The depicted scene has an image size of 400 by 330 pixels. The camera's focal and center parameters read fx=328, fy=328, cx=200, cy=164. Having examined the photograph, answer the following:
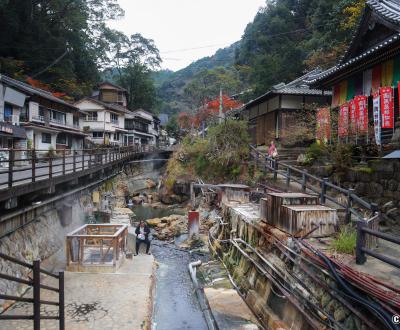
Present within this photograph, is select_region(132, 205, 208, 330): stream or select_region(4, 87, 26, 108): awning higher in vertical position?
select_region(4, 87, 26, 108): awning

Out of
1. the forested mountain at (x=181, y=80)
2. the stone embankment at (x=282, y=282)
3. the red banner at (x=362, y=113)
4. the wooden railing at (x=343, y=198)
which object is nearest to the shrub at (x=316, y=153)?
the wooden railing at (x=343, y=198)

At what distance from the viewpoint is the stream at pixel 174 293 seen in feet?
41.3

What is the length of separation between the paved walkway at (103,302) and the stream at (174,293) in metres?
0.90

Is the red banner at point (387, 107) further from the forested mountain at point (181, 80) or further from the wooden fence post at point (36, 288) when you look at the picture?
the forested mountain at point (181, 80)

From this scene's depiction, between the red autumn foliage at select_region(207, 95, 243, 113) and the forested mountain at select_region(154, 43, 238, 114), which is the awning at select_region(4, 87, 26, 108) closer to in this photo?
the red autumn foliage at select_region(207, 95, 243, 113)

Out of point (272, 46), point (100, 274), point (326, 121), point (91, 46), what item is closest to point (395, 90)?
point (326, 121)

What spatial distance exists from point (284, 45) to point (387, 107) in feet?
116

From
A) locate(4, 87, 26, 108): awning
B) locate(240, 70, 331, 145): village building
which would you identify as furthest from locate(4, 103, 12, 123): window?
locate(240, 70, 331, 145): village building

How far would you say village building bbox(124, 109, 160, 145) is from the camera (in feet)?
200

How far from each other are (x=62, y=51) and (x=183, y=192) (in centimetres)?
3075

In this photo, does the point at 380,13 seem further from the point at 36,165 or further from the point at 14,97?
the point at 14,97

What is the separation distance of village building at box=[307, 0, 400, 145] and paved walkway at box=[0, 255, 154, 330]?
464 inches

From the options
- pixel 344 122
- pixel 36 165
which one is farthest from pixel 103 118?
pixel 344 122

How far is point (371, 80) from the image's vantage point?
16.7 meters
